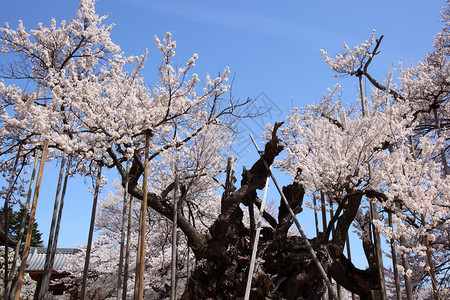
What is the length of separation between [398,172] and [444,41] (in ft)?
22.5

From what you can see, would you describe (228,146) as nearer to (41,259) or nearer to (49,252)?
(49,252)

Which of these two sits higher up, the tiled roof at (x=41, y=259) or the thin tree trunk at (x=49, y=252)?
the tiled roof at (x=41, y=259)

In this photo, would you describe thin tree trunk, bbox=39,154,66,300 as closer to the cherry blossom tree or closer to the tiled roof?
the cherry blossom tree

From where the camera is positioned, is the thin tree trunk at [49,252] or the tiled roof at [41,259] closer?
the thin tree trunk at [49,252]

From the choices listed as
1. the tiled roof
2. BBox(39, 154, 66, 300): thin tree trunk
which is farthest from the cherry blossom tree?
the tiled roof

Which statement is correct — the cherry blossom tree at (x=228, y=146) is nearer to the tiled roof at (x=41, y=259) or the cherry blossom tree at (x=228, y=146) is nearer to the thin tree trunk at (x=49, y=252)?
the thin tree trunk at (x=49, y=252)

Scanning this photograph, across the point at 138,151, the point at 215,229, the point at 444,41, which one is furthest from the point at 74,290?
the point at 444,41

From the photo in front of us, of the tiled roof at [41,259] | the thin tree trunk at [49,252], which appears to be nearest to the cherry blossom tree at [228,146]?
the thin tree trunk at [49,252]

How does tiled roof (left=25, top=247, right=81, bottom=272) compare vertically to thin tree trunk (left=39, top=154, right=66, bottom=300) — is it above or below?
above

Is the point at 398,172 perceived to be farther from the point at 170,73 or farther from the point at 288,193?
the point at 170,73

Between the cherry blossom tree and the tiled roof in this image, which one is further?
the tiled roof

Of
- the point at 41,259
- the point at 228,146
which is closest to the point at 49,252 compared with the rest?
the point at 228,146

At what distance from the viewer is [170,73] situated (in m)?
6.33

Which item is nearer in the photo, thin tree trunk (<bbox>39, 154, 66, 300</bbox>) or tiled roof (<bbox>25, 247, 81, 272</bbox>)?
thin tree trunk (<bbox>39, 154, 66, 300</bbox>)
